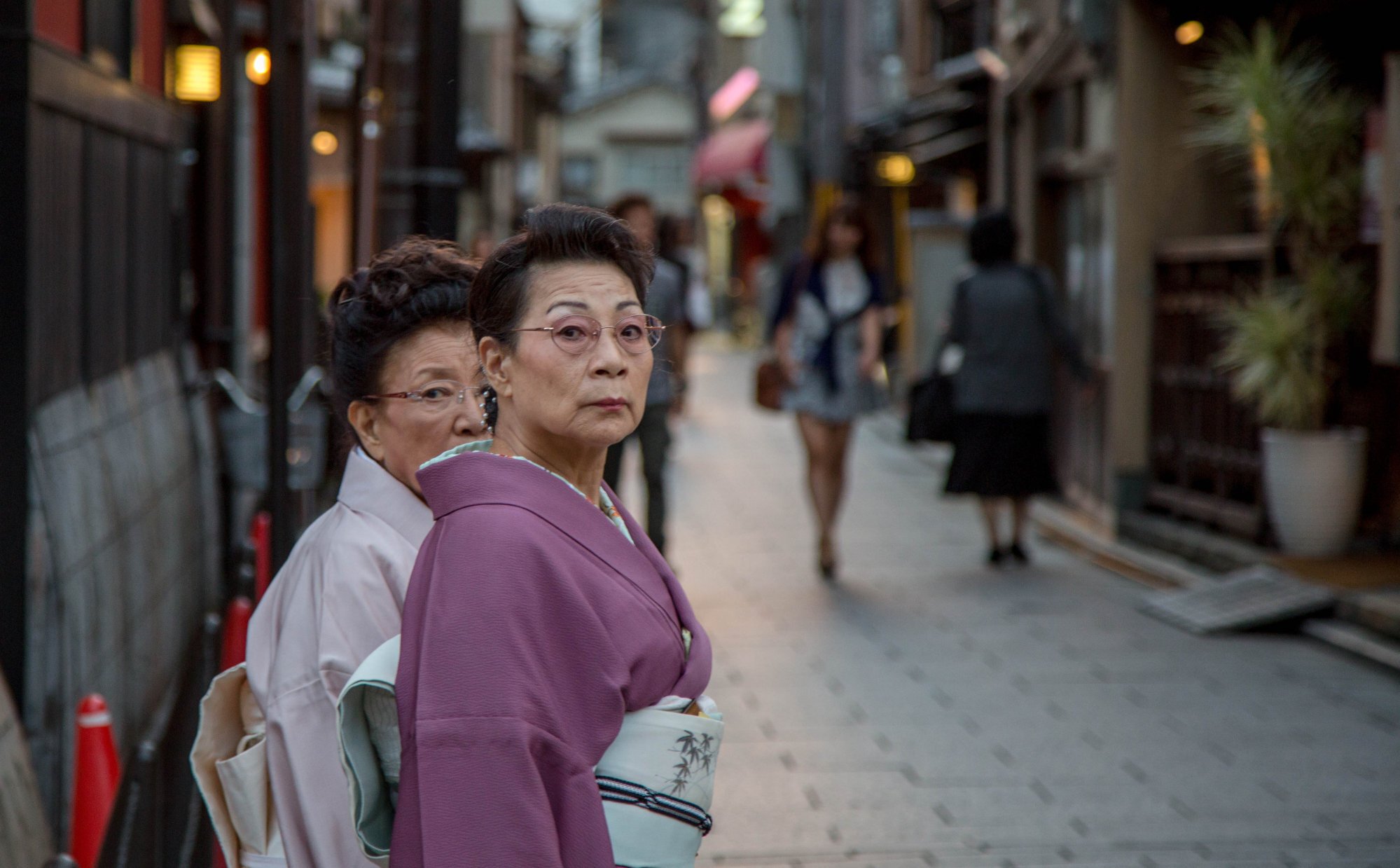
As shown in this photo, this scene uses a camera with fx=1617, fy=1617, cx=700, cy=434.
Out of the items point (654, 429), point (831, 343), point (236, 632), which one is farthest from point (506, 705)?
point (831, 343)

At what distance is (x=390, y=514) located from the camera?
8.19ft

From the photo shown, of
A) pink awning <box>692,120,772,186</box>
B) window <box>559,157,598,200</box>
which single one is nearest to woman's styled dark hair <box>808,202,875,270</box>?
pink awning <box>692,120,772,186</box>

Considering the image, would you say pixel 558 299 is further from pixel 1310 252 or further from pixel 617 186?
pixel 617 186

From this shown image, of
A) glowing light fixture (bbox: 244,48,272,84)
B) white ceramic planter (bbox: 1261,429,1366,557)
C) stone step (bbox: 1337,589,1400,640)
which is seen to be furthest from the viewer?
white ceramic planter (bbox: 1261,429,1366,557)

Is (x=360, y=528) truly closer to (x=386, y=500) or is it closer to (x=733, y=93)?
(x=386, y=500)

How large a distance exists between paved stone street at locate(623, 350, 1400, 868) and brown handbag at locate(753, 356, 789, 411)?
1.03 meters

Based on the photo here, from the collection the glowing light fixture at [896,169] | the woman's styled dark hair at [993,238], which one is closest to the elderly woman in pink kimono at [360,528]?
the woman's styled dark hair at [993,238]

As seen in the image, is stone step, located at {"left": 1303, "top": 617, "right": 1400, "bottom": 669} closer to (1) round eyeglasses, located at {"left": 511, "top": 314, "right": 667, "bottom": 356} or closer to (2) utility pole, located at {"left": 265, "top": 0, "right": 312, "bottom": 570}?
(2) utility pole, located at {"left": 265, "top": 0, "right": 312, "bottom": 570}

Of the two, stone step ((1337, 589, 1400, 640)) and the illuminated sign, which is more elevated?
the illuminated sign

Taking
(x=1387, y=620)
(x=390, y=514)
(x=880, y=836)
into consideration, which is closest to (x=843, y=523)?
(x=1387, y=620)

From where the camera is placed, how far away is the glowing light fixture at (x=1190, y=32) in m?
10.4

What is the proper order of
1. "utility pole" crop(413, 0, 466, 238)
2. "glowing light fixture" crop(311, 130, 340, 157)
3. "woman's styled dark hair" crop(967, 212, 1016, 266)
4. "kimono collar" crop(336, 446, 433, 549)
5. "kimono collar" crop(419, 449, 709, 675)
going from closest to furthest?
"kimono collar" crop(419, 449, 709, 675), "kimono collar" crop(336, 446, 433, 549), "utility pole" crop(413, 0, 466, 238), "woman's styled dark hair" crop(967, 212, 1016, 266), "glowing light fixture" crop(311, 130, 340, 157)

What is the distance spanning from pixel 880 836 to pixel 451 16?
3571mm

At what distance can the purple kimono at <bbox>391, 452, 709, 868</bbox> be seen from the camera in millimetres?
1801
